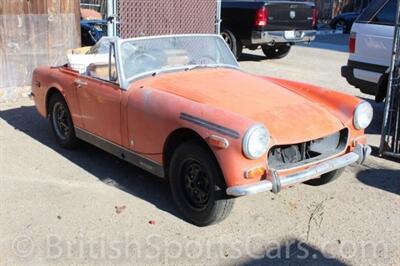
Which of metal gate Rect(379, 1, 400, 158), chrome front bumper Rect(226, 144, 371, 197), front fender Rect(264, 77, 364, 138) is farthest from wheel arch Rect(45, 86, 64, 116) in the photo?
metal gate Rect(379, 1, 400, 158)

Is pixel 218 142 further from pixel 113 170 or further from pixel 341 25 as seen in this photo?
pixel 341 25

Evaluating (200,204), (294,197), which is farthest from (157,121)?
(294,197)

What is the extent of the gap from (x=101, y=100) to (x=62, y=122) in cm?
121

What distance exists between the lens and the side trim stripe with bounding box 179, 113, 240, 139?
3.79m

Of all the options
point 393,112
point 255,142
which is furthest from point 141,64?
point 393,112

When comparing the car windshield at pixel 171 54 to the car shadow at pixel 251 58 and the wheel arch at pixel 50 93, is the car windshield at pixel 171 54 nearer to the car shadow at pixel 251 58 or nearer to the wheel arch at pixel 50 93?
the wheel arch at pixel 50 93

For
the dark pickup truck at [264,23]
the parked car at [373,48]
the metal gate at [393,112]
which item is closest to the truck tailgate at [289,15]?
the dark pickup truck at [264,23]

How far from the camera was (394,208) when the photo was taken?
4.66m

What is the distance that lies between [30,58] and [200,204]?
5.71 metres

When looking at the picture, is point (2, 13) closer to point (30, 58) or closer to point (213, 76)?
point (30, 58)

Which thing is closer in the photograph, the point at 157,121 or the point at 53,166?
the point at 157,121

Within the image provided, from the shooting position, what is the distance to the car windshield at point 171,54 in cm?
505

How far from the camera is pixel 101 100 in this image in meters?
5.10

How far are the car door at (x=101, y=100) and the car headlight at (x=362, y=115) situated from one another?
2118mm
